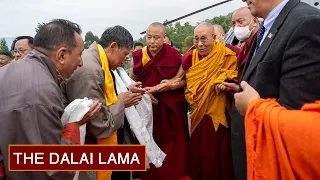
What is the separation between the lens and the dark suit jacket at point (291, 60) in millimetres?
1474

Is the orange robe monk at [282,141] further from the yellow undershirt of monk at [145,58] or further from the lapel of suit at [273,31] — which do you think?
the yellow undershirt of monk at [145,58]

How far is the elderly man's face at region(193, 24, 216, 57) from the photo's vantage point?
349cm

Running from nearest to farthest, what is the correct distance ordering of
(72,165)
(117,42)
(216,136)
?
(72,165) → (117,42) → (216,136)

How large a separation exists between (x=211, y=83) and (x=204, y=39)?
19.4 inches

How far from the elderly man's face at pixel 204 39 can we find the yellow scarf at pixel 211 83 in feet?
0.19

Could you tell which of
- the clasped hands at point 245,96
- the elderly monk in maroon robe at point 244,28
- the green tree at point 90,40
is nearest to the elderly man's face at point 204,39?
the elderly monk in maroon robe at point 244,28

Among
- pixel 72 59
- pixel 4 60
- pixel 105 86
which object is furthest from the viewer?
pixel 4 60

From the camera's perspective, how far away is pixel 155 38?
3.79m

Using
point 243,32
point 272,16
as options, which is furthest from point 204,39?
point 272,16

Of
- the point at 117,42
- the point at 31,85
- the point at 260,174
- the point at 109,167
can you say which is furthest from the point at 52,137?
the point at 117,42

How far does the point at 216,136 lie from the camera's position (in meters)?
3.41

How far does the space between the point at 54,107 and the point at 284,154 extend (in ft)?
3.68

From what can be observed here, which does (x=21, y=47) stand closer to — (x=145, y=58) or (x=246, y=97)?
(x=145, y=58)

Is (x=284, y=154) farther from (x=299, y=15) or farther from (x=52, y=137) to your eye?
(x=52, y=137)
